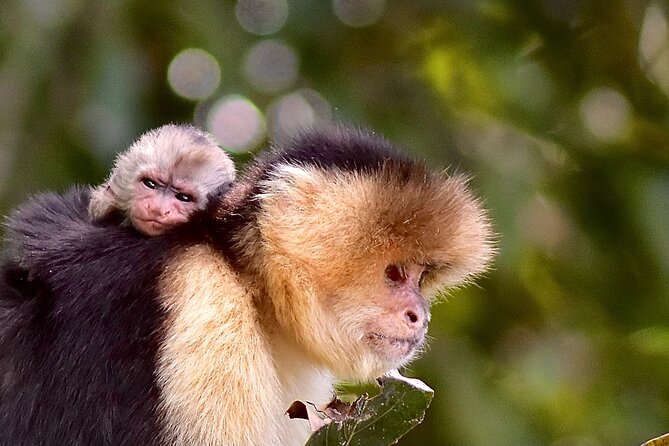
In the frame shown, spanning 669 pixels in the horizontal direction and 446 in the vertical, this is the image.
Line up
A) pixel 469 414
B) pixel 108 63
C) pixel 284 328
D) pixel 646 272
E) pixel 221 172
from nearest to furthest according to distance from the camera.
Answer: pixel 284 328 → pixel 221 172 → pixel 108 63 → pixel 469 414 → pixel 646 272

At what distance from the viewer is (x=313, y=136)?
378 centimetres

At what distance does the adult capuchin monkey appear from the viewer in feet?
10.7

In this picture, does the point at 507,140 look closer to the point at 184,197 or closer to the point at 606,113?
the point at 606,113

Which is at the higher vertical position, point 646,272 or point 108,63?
point 108,63

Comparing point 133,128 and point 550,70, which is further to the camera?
point 550,70

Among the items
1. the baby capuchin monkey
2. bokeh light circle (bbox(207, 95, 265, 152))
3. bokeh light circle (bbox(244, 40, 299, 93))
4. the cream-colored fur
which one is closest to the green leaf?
the cream-colored fur

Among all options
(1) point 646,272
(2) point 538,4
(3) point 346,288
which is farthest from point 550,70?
(3) point 346,288

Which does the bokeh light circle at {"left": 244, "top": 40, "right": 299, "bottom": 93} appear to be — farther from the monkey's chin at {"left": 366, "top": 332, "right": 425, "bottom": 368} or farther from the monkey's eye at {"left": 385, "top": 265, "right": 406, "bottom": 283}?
the monkey's chin at {"left": 366, "top": 332, "right": 425, "bottom": 368}

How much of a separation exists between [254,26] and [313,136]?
2471 millimetres

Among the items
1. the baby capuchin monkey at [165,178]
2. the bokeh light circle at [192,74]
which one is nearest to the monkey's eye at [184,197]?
the baby capuchin monkey at [165,178]

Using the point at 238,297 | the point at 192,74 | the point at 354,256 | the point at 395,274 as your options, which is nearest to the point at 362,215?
the point at 354,256

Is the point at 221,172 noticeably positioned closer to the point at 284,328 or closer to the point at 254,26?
the point at 284,328

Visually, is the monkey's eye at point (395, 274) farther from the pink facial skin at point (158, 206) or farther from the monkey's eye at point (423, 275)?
the pink facial skin at point (158, 206)

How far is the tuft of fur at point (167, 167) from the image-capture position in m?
4.10
